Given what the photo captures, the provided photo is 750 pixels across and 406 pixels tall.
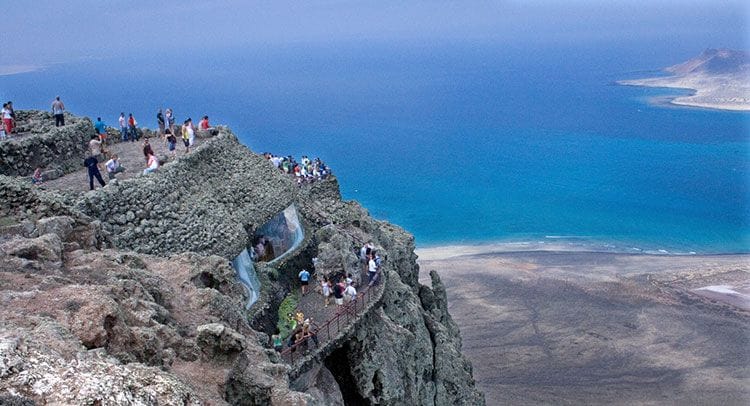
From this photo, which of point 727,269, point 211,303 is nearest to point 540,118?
point 727,269

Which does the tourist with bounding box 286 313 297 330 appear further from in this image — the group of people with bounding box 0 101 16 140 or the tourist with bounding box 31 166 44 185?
the group of people with bounding box 0 101 16 140

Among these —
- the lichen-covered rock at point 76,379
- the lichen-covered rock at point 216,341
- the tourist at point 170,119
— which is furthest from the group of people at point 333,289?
the lichen-covered rock at point 76,379

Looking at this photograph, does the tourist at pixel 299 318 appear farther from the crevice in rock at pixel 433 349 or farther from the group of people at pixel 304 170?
the group of people at pixel 304 170

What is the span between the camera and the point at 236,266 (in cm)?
2762

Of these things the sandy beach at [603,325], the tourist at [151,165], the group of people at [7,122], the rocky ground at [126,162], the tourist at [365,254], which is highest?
the group of people at [7,122]

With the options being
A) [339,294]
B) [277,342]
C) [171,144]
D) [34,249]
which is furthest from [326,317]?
[34,249]

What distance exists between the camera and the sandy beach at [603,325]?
4897 cm

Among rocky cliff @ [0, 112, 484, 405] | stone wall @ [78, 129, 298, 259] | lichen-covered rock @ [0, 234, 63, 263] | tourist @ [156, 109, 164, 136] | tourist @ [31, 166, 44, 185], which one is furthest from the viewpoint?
tourist @ [156, 109, 164, 136]

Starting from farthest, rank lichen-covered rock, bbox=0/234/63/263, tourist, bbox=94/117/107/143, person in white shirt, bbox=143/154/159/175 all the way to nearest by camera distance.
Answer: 1. tourist, bbox=94/117/107/143
2. person in white shirt, bbox=143/154/159/175
3. lichen-covered rock, bbox=0/234/63/263

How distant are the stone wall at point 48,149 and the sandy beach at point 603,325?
31507 millimetres

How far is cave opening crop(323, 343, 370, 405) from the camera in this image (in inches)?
1085

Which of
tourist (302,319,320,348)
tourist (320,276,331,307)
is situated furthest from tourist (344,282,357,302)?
tourist (302,319,320,348)

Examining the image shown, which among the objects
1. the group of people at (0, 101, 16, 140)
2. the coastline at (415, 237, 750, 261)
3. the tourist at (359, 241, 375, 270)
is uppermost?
the group of people at (0, 101, 16, 140)

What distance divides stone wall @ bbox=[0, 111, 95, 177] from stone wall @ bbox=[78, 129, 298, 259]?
4764mm
